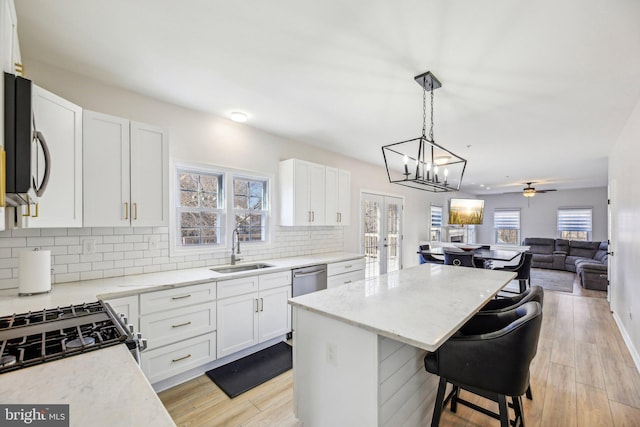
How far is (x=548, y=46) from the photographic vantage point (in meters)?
1.95

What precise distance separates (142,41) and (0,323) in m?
1.85

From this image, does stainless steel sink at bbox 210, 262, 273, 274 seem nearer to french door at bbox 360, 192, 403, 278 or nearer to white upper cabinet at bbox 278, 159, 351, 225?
white upper cabinet at bbox 278, 159, 351, 225

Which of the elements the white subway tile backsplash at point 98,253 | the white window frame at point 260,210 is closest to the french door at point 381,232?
the white window frame at point 260,210

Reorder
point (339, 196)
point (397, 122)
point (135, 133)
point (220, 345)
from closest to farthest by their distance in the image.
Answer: point (135, 133) < point (220, 345) < point (397, 122) < point (339, 196)

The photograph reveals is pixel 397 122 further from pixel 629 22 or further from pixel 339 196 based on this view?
pixel 629 22

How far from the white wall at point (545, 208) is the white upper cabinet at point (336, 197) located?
8588 mm

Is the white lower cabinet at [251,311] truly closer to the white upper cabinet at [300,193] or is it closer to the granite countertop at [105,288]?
the granite countertop at [105,288]

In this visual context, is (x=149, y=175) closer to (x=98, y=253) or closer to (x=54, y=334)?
(x=98, y=253)

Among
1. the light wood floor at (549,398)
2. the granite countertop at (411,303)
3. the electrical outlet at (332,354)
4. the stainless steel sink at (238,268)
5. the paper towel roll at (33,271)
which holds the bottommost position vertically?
the light wood floor at (549,398)

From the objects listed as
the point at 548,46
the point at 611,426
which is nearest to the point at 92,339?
the point at 548,46

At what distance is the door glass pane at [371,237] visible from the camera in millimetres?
5848

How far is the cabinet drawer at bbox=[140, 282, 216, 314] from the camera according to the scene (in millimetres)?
2279

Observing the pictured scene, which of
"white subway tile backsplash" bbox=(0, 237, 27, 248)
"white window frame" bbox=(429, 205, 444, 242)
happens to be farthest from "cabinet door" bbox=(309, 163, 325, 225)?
"white window frame" bbox=(429, 205, 444, 242)

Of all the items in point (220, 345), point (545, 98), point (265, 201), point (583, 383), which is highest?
point (545, 98)
